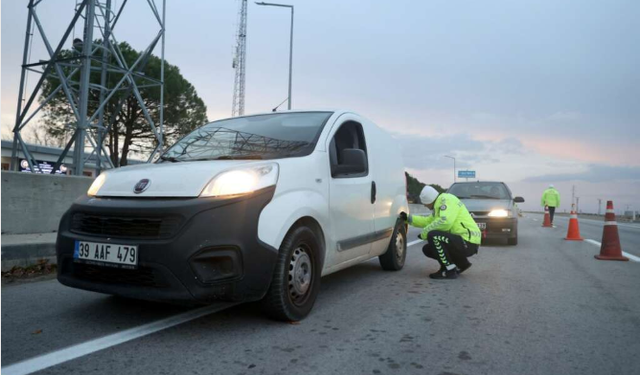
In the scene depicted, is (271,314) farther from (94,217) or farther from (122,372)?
(94,217)

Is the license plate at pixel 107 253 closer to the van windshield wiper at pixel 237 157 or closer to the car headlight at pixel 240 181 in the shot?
the car headlight at pixel 240 181

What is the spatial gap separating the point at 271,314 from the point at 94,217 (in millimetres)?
1394

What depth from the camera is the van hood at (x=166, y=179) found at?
3073 mm

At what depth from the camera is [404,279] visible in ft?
17.9

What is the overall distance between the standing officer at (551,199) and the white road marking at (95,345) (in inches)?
735

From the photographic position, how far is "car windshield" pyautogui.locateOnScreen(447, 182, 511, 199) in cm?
1055

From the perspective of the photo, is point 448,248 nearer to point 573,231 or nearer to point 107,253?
point 107,253

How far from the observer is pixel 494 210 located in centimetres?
966

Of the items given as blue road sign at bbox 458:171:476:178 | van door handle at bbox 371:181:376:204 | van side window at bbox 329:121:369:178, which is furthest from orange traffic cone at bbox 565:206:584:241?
blue road sign at bbox 458:171:476:178

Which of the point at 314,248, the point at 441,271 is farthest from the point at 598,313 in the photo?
the point at 314,248

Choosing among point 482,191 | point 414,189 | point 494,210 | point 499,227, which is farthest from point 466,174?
point 499,227

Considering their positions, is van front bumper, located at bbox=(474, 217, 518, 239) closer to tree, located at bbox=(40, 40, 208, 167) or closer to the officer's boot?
the officer's boot

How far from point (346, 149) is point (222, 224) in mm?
1485

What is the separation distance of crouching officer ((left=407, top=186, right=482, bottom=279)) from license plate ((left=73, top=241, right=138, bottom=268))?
369 cm
